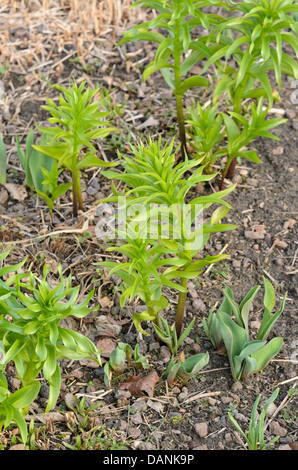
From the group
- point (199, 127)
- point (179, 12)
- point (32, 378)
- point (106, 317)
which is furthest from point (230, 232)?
point (32, 378)

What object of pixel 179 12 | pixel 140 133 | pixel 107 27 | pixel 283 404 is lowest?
pixel 283 404

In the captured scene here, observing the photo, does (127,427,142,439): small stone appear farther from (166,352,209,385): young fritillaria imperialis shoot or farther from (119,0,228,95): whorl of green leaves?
(119,0,228,95): whorl of green leaves

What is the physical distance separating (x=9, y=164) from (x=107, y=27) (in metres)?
1.33

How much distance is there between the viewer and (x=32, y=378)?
7.93 ft

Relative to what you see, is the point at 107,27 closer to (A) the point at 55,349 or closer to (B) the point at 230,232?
(B) the point at 230,232

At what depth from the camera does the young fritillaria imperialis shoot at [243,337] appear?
2512 mm

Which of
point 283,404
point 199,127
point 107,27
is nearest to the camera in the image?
point 283,404

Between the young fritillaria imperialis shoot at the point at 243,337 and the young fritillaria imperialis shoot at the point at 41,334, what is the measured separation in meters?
0.57

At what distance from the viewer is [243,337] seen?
2549 millimetres

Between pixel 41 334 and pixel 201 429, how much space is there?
76 cm

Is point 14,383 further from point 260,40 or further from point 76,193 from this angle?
point 260,40

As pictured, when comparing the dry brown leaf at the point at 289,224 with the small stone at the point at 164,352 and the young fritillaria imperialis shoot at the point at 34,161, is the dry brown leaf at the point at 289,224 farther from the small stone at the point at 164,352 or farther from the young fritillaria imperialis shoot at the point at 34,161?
the young fritillaria imperialis shoot at the point at 34,161

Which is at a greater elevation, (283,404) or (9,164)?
(9,164)

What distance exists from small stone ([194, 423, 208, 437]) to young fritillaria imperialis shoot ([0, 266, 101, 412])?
53cm
